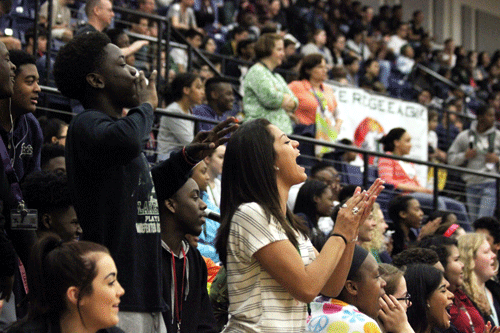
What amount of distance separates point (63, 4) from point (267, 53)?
2356mm

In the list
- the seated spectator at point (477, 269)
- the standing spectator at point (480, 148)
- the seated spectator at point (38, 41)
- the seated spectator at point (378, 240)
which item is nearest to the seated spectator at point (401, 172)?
the standing spectator at point (480, 148)

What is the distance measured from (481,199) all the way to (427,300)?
495 centimetres

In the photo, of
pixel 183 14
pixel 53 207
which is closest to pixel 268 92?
pixel 53 207

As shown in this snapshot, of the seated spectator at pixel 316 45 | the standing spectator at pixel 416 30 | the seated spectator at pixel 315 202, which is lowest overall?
the seated spectator at pixel 315 202

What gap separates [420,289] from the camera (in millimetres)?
4551

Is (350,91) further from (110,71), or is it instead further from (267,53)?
(110,71)

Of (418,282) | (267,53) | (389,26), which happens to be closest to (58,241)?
(418,282)

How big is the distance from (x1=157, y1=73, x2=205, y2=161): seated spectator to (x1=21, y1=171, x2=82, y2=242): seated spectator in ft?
7.08

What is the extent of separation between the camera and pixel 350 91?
1027 centimetres

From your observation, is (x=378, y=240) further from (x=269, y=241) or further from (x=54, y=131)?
(x=269, y=241)

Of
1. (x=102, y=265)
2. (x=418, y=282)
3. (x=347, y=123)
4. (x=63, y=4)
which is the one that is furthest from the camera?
(x=347, y=123)

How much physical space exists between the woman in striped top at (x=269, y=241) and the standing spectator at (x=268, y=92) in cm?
394

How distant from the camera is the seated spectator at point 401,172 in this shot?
8.27m

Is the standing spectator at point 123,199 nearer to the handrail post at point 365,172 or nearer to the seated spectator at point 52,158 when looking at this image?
the seated spectator at point 52,158
